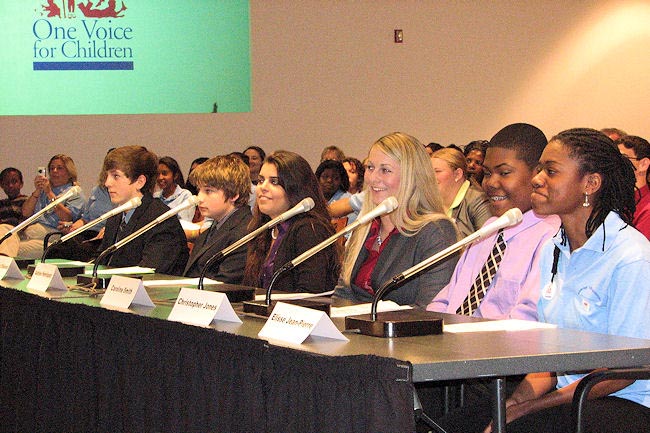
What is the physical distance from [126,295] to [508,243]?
115 cm

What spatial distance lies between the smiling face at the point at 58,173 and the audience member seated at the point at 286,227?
4.72m

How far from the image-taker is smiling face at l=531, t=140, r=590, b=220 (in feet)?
8.19

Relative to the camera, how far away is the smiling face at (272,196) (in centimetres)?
413

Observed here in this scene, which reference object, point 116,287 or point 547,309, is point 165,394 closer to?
point 116,287

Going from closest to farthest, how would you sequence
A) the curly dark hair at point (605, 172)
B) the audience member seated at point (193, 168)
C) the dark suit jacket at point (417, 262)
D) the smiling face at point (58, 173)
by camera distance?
the curly dark hair at point (605, 172) → the dark suit jacket at point (417, 262) → the audience member seated at point (193, 168) → the smiling face at point (58, 173)

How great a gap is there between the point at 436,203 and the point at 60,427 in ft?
4.68

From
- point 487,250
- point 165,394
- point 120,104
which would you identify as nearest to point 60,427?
point 165,394

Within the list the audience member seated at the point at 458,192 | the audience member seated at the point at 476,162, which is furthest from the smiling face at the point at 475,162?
the audience member seated at the point at 458,192

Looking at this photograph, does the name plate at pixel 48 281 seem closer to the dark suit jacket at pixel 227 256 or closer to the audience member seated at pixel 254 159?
the dark suit jacket at pixel 227 256

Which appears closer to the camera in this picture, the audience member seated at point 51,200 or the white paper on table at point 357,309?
the white paper on table at point 357,309

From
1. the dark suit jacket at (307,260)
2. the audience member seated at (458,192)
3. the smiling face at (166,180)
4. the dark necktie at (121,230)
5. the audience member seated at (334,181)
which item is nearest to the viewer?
the dark suit jacket at (307,260)

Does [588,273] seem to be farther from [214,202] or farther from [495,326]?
[214,202]

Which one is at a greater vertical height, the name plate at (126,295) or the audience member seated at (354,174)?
the audience member seated at (354,174)

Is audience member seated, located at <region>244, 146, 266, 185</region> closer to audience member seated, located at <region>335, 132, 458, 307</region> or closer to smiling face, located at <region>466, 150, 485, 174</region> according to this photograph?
smiling face, located at <region>466, 150, 485, 174</region>
